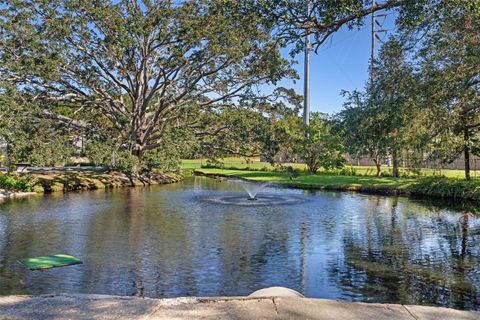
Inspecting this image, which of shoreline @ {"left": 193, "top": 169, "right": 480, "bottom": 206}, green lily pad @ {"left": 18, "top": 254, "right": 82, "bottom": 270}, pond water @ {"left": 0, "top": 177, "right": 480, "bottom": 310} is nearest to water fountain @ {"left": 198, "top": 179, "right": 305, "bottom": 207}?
pond water @ {"left": 0, "top": 177, "right": 480, "bottom": 310}

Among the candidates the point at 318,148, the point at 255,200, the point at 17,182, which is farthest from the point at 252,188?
the point at 17,182

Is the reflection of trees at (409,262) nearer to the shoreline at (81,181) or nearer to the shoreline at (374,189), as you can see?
the shoreline at (374,189)

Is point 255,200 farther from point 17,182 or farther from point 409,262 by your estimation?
point 17,182

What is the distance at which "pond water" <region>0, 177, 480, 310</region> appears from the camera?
7242 mm

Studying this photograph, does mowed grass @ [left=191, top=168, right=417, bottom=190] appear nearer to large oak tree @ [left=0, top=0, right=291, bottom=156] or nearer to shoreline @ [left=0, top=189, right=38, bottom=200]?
large oak tree @ [left=0, top=0, right=291, bottom=156]

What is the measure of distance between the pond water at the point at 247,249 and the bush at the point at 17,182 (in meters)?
3.52

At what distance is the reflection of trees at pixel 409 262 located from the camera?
6.99 meters

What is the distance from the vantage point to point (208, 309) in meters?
4.78

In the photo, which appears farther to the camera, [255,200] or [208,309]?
[255,200]

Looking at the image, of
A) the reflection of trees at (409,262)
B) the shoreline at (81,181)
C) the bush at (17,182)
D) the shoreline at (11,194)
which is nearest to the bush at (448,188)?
the reflection of trees at (409,262)

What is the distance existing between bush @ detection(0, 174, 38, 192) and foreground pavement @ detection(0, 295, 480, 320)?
17.1 metres

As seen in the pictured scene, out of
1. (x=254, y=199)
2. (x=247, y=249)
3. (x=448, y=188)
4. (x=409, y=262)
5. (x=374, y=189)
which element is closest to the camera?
(x=409, y=262)

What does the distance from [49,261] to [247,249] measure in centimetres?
394

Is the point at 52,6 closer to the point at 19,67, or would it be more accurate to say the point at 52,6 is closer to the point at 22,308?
the point at 19,67
